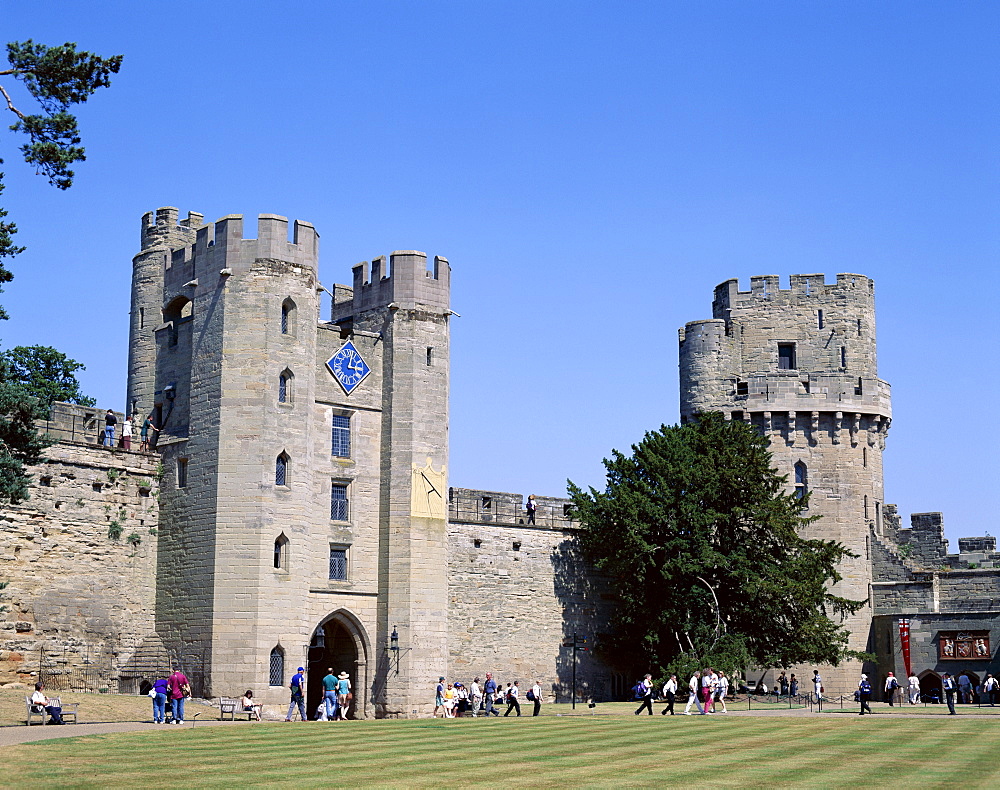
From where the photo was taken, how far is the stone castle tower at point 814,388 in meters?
Answer: 50.4

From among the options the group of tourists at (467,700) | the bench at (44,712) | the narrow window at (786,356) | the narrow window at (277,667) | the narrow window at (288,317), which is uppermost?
the narrow window at (786,356)

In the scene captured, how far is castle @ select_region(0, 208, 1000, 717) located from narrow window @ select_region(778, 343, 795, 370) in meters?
1.29

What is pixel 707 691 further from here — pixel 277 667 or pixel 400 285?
pixel 400 285

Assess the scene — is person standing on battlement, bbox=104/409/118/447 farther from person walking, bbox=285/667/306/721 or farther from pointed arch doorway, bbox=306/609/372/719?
person walking, bbox=285/667/306/721

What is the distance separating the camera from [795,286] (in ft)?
173

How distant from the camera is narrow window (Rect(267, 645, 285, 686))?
A: 119ft

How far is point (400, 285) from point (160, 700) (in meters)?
16.8

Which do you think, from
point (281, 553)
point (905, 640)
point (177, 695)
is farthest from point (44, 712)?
point (905, 640)

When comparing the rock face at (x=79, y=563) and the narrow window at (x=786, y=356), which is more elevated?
the narrow window at (x=786, y=356)

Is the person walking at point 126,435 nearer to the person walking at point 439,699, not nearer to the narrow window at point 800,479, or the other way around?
the person walking at point 439,699

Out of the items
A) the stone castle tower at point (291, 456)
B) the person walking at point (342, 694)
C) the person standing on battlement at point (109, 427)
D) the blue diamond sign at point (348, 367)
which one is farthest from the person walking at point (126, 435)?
the person walking at point (342, 694)

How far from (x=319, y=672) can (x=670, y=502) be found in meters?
13.0

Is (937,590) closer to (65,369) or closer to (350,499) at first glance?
(350,499)

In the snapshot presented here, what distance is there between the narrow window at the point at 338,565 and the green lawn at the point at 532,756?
10541 mm
